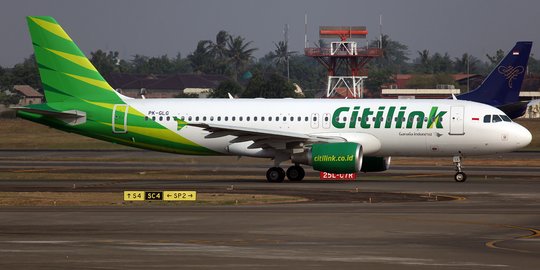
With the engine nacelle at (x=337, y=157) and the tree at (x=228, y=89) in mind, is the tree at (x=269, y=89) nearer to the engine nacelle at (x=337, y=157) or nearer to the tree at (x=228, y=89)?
the tree at (x=228, y=89)

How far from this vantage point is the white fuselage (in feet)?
157

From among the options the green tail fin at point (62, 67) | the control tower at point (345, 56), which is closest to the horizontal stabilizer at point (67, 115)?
the green tail fin at point (62, 67)

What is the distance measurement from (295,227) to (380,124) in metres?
20.2

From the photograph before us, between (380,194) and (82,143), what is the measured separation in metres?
47.6

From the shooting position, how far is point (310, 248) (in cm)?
2406

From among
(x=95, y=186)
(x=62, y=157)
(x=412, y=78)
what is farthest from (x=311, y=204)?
(x=412, y=78)

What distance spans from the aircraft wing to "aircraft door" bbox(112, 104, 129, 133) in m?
4.50

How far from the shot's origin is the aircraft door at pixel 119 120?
4962cm

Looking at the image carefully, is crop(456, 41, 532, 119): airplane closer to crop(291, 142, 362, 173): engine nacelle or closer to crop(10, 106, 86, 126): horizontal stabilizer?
crop(291, 142, 362, 173): engine nacelle

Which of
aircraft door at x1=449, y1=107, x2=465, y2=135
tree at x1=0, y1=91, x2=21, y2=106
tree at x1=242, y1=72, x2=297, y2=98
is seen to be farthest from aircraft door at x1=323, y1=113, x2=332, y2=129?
tree at x1=0, y1=91, x2=21, y2=106

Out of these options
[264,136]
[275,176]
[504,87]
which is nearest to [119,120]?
[264,136]

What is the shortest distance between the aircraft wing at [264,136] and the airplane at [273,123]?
0.04m

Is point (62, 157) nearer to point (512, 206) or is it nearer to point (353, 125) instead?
point (353, 125)

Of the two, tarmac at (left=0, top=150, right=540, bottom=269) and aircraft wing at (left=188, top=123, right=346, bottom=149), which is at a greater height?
aircraft wing at (left=188, top=123, right=346, bottom=149)
